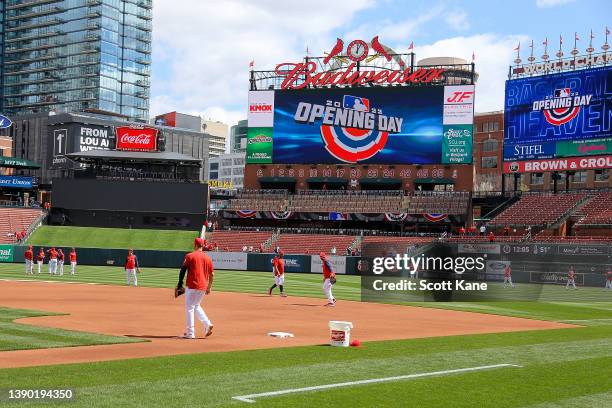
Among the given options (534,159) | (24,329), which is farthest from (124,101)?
(24,329)

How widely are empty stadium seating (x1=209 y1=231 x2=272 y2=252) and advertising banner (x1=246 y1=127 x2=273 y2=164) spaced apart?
8.65m

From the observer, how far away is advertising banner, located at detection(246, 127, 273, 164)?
76500mm

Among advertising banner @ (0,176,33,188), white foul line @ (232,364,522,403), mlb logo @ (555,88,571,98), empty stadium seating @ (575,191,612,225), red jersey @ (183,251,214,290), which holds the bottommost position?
white foul line @ (232,364,522,403)

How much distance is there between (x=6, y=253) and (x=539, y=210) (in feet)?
151

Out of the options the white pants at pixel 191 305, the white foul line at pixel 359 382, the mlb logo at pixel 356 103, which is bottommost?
the white foul line at pixel 359 382

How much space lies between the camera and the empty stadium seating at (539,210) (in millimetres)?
63031

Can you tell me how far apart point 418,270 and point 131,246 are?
42.2 meters

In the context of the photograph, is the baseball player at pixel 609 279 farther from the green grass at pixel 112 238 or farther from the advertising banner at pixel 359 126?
the green grass at pixel 112 238

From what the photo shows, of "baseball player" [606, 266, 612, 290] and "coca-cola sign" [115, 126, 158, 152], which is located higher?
"coca-cola sign" [115, 126, 158, 152]

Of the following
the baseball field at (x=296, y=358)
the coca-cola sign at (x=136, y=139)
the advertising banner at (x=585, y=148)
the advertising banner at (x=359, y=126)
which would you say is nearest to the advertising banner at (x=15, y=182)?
the coca-cola sign at (x=136, y=139)

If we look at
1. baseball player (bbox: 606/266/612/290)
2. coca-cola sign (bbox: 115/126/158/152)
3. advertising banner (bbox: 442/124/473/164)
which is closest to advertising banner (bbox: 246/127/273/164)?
coca-cola sign (bbox: 115/126/158/152)

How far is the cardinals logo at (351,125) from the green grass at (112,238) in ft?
55.7

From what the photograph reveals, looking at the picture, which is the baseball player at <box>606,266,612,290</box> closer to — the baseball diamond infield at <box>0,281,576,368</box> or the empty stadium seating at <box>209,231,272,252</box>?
the baseball diamond infield at <box>0,281,576,368</box>

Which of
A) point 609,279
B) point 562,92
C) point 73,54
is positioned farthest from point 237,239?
point 73,54
